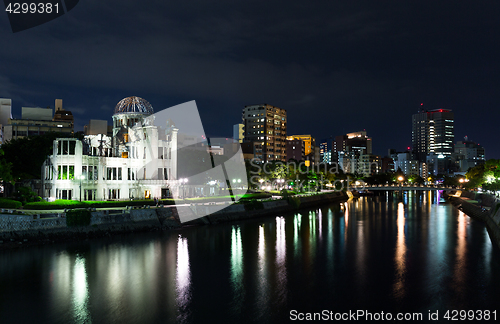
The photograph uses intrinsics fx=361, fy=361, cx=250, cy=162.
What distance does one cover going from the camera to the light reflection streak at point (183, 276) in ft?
90.2

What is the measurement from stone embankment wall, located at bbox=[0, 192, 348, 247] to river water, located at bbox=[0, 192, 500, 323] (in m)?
1.95

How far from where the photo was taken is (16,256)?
36219 millimetres

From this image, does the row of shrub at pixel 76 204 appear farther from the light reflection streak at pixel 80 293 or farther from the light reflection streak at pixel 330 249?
the light reflection streak at pixel 330 249

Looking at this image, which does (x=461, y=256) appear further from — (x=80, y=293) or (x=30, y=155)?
(x=30, y=155)

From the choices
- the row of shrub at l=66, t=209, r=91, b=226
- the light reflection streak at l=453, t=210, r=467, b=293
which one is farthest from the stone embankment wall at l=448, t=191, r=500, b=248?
the row of shrub at l=66, t=209, r=91, b=226

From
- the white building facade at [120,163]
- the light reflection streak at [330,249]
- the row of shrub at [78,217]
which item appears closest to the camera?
the light reflection streak at [330,249]

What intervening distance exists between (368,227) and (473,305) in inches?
1455

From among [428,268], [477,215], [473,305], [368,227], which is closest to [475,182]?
[477,215]

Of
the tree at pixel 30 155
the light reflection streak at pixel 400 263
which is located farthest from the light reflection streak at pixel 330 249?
the tree at pixel 30 155

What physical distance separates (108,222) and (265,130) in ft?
442

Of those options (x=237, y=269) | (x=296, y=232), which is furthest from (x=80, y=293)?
(x=296, y=232)

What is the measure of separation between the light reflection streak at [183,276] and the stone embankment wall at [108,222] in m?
8.49

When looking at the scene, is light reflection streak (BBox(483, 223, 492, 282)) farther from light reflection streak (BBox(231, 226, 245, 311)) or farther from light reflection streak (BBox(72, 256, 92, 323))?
light reflection streak (BBox(72, 256, 92, 323))

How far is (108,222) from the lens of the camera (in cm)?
4728
